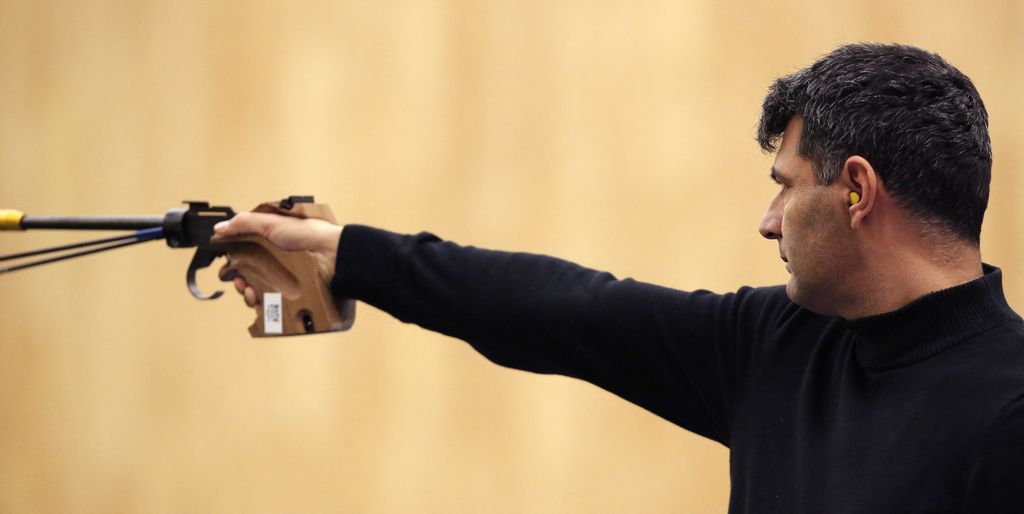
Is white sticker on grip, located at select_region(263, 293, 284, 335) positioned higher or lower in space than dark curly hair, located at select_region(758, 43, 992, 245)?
lower

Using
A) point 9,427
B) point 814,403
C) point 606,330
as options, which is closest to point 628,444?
point 606,330

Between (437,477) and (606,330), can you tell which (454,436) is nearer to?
(437,477)

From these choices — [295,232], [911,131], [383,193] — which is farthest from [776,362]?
[383,193]

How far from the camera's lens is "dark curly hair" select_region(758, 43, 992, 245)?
129 cm

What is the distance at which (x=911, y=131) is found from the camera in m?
1.29

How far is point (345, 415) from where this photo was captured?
124 inches

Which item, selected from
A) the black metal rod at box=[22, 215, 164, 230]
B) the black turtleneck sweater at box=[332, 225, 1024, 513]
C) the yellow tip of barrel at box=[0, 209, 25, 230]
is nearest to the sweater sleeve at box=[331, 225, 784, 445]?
the black turtleneck sweater at box=[332, 225, 1024, 513]

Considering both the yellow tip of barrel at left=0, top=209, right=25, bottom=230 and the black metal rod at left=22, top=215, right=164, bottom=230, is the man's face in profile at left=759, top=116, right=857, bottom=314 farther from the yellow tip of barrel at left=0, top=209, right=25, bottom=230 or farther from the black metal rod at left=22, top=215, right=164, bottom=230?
the yellow tip of barrel at left=0, top=209, right=25, bottom=230

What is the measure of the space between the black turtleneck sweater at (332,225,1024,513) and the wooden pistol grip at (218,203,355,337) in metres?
0.06

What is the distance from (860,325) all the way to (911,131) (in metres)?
0.24

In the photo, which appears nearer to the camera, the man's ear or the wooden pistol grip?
the man's ear

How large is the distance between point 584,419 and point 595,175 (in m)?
0.66

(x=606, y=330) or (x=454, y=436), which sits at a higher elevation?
(x=606, y=330)

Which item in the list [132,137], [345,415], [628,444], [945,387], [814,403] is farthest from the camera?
[132,137]
